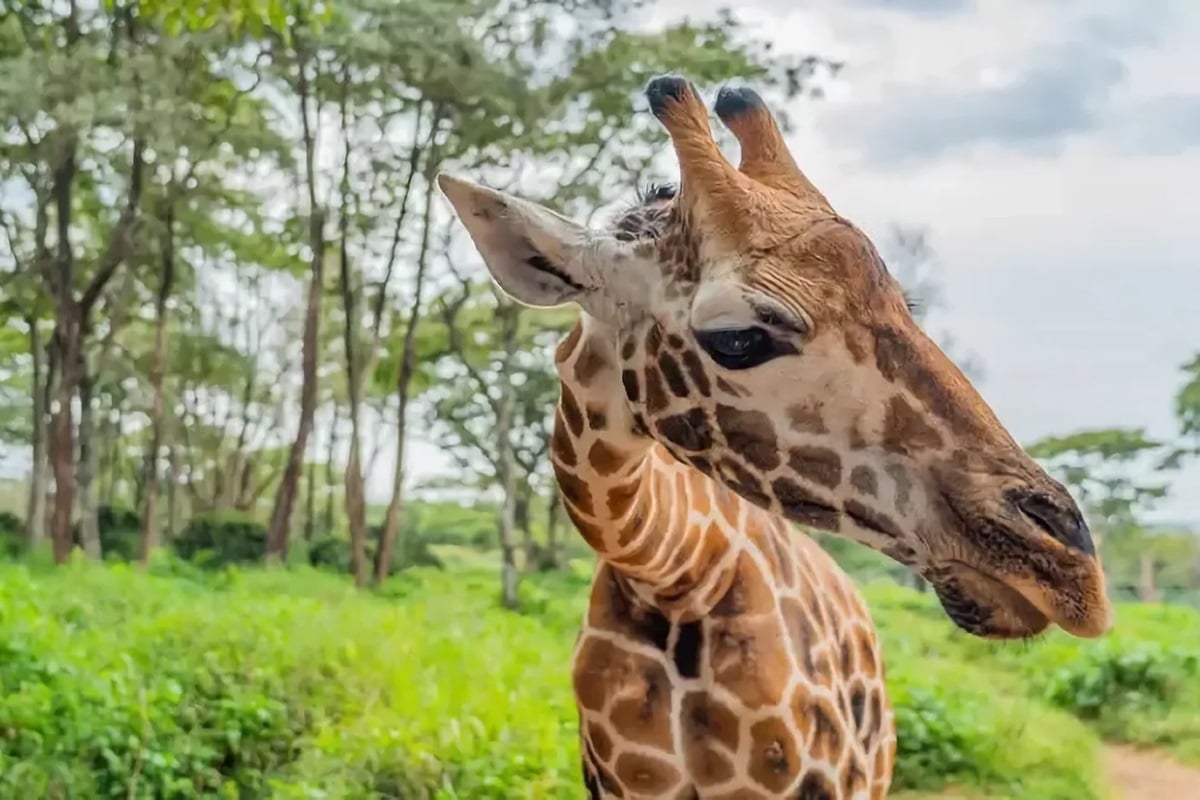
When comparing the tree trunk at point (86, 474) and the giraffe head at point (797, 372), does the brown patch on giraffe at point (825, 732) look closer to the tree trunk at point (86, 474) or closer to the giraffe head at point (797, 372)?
the giraffe head at point (797, 372)

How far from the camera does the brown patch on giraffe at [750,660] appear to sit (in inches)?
44.9

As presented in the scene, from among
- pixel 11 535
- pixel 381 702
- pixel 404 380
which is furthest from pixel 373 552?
pixel 381 702

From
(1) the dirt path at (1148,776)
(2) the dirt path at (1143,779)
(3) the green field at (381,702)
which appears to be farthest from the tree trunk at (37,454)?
(1) the dirt path at (1148,776)

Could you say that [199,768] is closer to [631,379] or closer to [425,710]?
[425,710]

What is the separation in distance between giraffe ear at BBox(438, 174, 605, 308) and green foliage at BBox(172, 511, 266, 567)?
20.8 feet

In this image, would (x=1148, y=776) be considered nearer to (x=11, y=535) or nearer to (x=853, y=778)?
(x=853, y=778)

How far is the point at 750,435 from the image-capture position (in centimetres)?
88

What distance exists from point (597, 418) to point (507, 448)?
4.88m

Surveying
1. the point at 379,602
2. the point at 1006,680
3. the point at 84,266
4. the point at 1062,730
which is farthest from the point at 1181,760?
the point at 84,266

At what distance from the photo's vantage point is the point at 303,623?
361cm

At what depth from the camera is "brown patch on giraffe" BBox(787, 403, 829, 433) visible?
0.84 meters

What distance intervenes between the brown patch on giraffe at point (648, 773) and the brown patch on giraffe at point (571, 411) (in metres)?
0.35

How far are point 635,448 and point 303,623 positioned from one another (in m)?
2.83

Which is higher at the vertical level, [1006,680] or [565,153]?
[565,153]
